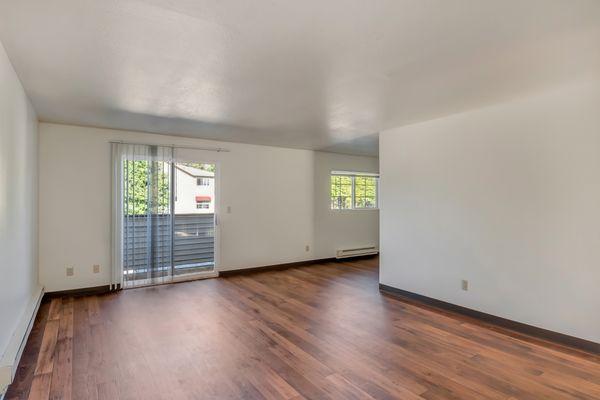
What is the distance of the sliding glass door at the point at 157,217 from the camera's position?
4.57 meters

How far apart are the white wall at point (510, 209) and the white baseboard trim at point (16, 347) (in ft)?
12.8

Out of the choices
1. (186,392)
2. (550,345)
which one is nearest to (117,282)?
(186,392)

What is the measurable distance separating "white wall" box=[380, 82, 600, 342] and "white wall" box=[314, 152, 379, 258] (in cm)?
231

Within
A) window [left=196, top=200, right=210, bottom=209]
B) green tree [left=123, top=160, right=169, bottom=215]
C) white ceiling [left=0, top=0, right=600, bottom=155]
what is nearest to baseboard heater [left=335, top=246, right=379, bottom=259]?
window [left=196, top=200, right=210, bottom=209]

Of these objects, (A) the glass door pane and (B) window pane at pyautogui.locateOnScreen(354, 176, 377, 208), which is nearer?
(A) the glass door pane

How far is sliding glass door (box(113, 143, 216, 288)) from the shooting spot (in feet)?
15.0

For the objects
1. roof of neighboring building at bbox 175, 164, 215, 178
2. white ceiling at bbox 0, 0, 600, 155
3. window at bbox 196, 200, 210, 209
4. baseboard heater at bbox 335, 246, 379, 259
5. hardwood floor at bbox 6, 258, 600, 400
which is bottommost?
hardwood floor at bbox 6, 258, 600, 400

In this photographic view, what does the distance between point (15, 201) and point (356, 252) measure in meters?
5.64

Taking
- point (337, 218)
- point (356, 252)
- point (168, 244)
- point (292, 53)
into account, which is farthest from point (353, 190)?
point (292, 53)

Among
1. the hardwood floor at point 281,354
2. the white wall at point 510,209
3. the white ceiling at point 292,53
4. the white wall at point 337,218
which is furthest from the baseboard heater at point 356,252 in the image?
the white ceiling at point 292,53

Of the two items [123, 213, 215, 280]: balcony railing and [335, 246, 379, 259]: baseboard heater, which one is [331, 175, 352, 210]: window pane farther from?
[123, 213, 215, 280]: balcony railing

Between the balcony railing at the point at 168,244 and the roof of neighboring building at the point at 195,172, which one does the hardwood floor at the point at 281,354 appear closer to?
the balcony railing at the point at 168,244

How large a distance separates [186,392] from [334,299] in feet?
7.64

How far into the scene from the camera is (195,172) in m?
5.22
